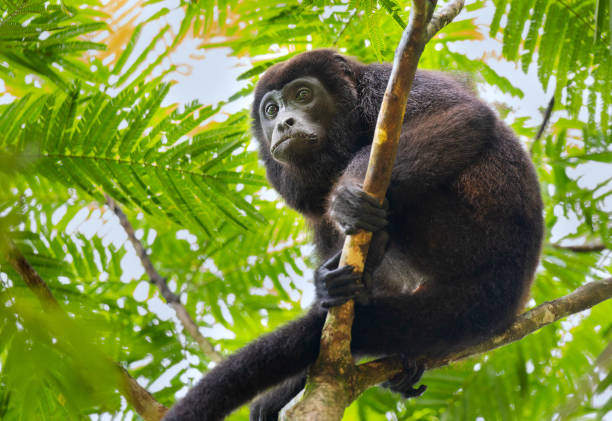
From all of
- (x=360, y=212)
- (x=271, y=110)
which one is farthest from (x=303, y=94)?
(x=360, y=212)

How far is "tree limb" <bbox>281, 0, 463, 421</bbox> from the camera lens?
7.85 ft

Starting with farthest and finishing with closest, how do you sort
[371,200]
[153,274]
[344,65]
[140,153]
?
[153,274] → [344,65] → [140,153] → [371,200]

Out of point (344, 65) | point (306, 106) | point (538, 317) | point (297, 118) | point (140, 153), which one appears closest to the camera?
point (538, 317)

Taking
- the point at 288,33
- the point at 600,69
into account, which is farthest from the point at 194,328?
the point at 600,69

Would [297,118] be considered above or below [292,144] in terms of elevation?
above

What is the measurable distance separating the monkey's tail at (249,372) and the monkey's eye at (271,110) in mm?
1961

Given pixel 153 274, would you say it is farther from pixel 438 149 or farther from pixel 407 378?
pixel 438 149

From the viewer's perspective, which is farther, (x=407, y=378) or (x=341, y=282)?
(x=407, y=378)

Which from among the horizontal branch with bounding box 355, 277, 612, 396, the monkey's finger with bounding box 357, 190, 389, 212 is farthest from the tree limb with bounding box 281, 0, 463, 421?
the horizontal branch with bounding box 355, 277, 612, 396

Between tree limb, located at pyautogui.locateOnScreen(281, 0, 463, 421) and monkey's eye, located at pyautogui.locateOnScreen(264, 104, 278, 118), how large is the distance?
182 cm

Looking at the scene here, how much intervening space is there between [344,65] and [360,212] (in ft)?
6.18

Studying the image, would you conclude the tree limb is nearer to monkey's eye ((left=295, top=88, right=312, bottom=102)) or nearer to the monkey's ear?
monkey's eye ((left=295, top=88, right=312, bottom=102))

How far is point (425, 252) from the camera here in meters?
3.45

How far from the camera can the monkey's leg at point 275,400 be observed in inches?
136
